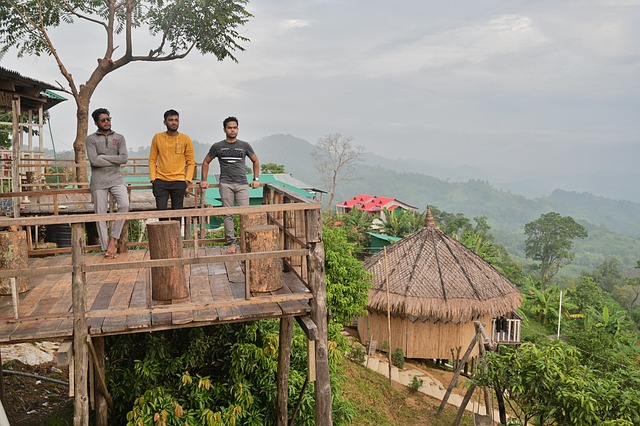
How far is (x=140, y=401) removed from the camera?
5.34 m

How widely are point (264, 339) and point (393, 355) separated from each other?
10.5 m

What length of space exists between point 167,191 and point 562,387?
5954mm

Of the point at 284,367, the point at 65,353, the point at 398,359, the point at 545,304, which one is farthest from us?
the point at 545,304

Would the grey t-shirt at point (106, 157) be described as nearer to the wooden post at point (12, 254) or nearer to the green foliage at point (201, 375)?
the wooden post at point (12, 254)

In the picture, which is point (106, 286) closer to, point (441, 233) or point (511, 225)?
point (441, 233)

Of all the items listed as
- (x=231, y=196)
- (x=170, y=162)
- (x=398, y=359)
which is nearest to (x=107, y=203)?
(x=170, y=162)

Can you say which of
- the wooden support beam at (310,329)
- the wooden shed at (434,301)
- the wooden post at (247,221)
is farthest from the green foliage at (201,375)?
the wooden shed at (434,301)

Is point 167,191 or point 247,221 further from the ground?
point 167,191

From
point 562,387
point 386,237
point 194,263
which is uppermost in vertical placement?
point 194,263

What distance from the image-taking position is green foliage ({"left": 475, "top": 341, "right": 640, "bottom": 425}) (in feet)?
21.2

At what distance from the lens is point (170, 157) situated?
19.0 ft

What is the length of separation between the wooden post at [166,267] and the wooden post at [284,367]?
1793 mm

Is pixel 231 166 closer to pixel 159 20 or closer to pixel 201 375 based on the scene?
pixel 201 375

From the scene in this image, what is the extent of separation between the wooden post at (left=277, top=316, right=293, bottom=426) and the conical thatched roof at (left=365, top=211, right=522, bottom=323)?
1039 centimetres
